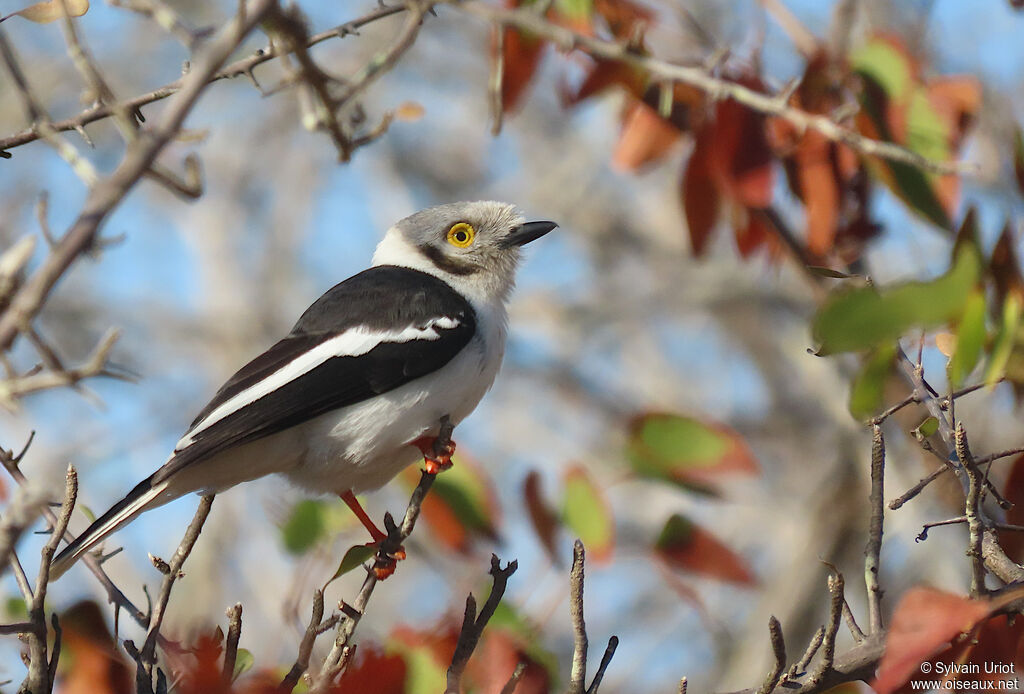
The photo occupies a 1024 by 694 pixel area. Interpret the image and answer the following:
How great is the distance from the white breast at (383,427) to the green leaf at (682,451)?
3.00 feet

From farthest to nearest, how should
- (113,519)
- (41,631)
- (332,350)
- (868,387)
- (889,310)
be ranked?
(332,350), (113,519), (41,631), (868,387), (889,310)

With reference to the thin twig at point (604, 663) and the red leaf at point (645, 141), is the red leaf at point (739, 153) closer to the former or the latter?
the red leaf at point (645, 141)

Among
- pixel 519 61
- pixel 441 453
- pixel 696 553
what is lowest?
pixel 696 553

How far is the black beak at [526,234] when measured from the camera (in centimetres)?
521

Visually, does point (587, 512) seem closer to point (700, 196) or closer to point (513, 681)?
point (513, 681)

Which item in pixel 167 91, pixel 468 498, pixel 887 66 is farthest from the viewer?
pixel 887 66

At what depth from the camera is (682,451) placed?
349 centimetres

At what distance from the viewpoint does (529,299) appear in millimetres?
12289

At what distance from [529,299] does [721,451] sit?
887 cm

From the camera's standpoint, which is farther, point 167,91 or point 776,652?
point 167,91

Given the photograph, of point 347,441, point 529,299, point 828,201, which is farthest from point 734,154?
point 529,299

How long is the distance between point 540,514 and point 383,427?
0.81 meters

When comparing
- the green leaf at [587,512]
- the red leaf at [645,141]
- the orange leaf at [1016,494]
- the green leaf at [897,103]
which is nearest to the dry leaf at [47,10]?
the green leaf at [587,512]

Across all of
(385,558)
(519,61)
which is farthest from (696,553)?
(519,61)
